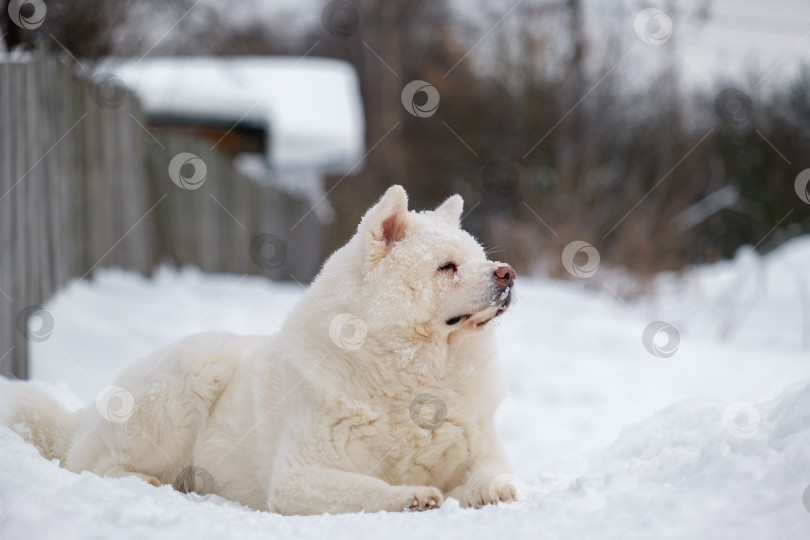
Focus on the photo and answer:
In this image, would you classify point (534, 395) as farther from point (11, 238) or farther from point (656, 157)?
point (656, 157)

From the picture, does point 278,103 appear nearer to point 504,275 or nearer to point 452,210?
point 452,210

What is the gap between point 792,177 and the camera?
53.5 feet

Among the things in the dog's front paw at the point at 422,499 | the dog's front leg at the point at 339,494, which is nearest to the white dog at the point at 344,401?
the dog's front leg at the point at 339,494

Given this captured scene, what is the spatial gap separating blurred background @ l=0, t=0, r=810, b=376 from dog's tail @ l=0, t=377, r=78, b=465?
1099 millimetres

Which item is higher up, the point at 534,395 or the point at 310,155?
the point at 310,155

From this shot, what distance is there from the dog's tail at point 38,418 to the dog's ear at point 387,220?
1816mm

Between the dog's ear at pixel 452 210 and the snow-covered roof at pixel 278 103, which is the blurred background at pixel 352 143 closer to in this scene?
the snow-covered roof at pixel 278 103

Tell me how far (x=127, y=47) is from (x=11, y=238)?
17.8 ft

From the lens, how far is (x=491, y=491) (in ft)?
9.60

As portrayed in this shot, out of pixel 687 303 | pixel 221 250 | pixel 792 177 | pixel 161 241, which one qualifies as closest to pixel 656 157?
pixel 792 177

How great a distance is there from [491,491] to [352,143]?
17.8 meters

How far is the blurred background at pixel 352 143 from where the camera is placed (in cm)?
625

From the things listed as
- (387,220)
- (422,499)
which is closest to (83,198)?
(387,220)

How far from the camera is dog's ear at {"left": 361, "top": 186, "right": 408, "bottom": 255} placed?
338cm
